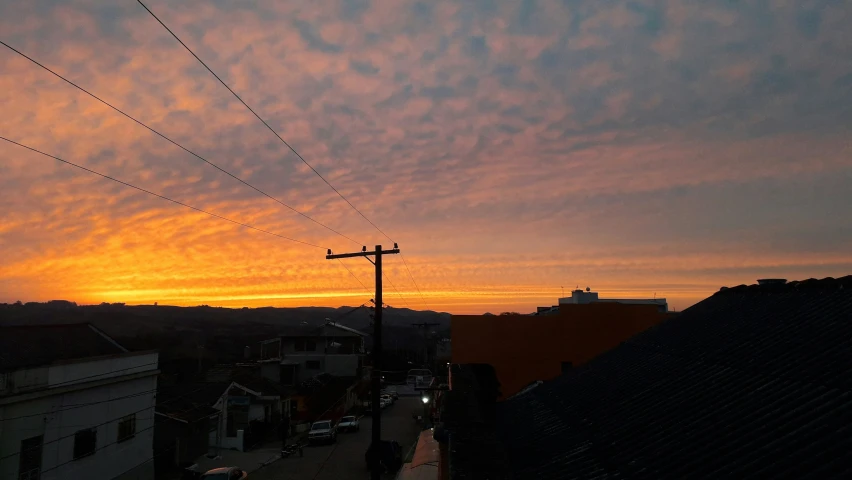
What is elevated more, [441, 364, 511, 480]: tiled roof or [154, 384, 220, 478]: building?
[441, 364, 511, 480]: tiled roof

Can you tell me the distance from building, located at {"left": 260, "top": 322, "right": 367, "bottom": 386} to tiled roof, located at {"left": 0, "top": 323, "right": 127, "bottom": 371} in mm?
34195

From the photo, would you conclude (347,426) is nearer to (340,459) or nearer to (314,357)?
(340,459)

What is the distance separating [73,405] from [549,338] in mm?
19842

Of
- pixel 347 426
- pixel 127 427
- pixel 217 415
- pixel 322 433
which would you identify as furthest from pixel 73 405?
pixel 347 426

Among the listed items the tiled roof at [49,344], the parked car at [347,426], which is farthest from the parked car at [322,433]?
the tiled roof at [49,344]

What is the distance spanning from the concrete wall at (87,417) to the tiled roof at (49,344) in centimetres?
85

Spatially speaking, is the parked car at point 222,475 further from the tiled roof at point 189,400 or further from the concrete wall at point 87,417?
the tiled roof at point 189,400

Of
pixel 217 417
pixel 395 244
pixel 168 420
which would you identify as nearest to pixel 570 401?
pixel 395 244

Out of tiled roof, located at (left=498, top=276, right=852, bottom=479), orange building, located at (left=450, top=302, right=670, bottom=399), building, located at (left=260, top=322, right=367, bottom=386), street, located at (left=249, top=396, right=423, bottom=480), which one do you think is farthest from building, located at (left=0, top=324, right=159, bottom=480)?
building, located at (left=260, top=322, right=367, bottom=386)

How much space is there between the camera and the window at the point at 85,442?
61.9 ft

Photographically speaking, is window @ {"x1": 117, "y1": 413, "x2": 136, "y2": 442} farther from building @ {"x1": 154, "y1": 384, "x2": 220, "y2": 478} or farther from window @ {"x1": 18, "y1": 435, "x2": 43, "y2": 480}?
window @ {"x1": 18, "y1": 435, "x2": 43, "y2": 480}

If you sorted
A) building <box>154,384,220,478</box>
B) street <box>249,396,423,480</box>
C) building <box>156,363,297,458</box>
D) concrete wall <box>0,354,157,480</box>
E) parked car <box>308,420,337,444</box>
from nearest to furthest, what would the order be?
concrete wall <box>0,354,157,480</box> → street <box>249,396,423,480</box> → building <box>154,384,220,478</box> → building <box>156,363,297,458</box> → parked car <box>308,420,337,444</box>

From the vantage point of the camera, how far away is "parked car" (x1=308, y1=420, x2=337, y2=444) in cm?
3412

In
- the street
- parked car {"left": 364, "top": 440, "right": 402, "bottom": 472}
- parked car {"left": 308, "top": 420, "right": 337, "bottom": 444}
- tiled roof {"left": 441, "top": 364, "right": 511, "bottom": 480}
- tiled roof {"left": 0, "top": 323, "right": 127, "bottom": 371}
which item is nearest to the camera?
tiled roof {"left": 441, "top": 364, "right": 511, "bottom": 480}
